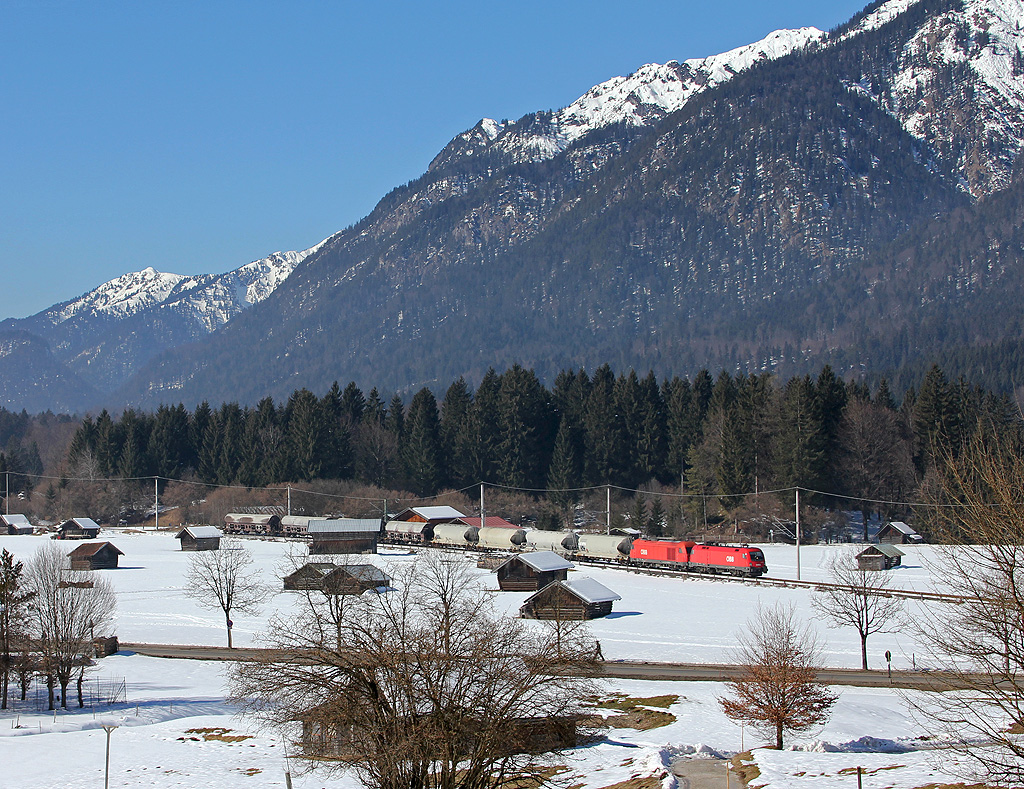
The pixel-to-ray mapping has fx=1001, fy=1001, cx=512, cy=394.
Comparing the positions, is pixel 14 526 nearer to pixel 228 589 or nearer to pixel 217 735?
pixel 228 589

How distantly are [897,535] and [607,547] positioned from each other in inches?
1252

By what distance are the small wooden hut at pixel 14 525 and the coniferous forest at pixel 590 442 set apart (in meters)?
17.6

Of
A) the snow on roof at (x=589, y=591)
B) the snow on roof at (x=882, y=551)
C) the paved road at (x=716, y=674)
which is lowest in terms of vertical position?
the paved road at (x=716, y=674)

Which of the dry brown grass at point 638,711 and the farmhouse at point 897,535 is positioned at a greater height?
the farmhouse at point 897,535

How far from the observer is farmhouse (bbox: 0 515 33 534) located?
452 feet

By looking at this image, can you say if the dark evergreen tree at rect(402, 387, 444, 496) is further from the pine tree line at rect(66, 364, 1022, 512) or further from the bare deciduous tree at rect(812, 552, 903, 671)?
the bare deciduous tree at rect(812, 552, 903, 671)

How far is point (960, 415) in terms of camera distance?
396ft

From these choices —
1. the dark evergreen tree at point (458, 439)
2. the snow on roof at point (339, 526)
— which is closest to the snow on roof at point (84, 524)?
the snow on roof at point (339, 526)

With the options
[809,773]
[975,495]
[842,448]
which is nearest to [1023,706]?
[809,773]

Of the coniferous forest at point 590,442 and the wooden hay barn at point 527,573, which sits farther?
the coniferous forest at point 590,442

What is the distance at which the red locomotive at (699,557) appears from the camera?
8913cm

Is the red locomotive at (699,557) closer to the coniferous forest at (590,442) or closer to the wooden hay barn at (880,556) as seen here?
the wooden hay barn at (880,556)

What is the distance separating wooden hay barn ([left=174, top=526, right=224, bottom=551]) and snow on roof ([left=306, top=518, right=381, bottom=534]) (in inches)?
430

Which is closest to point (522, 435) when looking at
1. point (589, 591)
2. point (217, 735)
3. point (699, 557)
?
point (699, 557)
